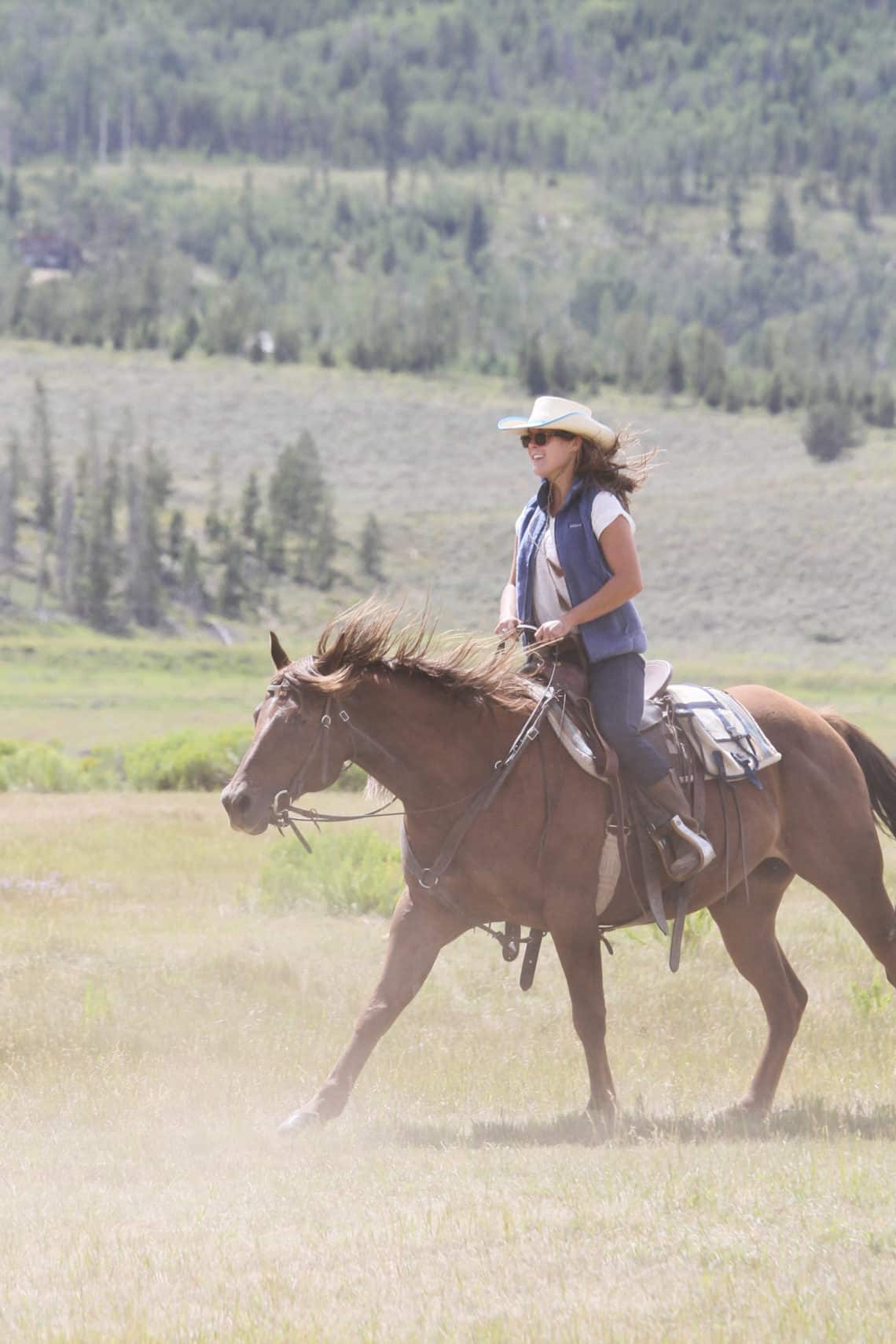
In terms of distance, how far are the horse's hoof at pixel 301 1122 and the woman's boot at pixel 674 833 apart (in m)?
1.85

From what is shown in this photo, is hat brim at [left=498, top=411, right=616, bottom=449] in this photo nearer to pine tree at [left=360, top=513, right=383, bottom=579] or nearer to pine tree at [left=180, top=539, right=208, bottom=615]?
pine tree at [left=180, top=539, right=208, bottom=615]

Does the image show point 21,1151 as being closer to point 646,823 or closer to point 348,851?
point 646,823

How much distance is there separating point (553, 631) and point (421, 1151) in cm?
223

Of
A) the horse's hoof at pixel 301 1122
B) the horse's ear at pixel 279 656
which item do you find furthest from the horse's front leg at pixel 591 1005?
the horse's ear at pixel 279 656

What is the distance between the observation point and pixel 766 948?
29.1 ft

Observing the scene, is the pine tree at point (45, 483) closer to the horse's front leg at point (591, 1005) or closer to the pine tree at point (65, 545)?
the pine tree at point (65, 545)

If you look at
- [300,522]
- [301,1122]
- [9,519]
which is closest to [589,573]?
[301,1122]

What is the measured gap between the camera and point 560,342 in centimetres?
17412

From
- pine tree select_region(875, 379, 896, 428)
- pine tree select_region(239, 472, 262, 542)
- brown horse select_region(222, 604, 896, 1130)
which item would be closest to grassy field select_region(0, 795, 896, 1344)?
brown horse select_region(222, 604, 896, 1130)

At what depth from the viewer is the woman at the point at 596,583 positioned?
25.7ft

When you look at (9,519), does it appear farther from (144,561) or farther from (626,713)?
(626,713)

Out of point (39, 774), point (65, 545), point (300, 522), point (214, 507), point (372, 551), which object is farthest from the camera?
point (300, 522)

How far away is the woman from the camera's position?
785 centimetres

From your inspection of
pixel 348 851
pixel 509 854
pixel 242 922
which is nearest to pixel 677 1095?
pixel 509 854
